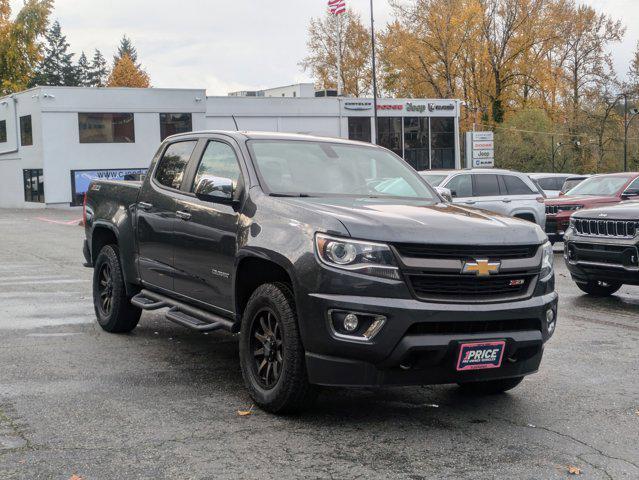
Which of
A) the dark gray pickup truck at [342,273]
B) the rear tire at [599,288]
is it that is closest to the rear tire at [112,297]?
the dark gray pickup truck at [342,273]

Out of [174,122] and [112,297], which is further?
[174,122]

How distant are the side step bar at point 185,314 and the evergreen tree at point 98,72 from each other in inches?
4018

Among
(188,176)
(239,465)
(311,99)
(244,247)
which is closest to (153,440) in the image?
(239,465)

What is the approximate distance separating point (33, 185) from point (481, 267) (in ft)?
153

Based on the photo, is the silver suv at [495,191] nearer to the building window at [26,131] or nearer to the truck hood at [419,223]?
the truck hood at [419,223]

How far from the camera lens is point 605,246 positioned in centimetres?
1063

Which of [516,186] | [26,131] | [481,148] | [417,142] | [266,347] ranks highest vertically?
[26,131]

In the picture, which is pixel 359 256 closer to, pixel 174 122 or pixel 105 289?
pixel 105 289

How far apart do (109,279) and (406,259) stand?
13.8ft

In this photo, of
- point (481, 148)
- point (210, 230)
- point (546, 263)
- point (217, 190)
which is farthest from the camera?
point (481, 148)

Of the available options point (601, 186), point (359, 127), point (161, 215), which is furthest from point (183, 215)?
point (359, 127)

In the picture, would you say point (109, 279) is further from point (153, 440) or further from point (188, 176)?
point (153, 440)

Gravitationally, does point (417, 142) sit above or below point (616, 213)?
above

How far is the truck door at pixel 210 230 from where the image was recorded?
614cm
